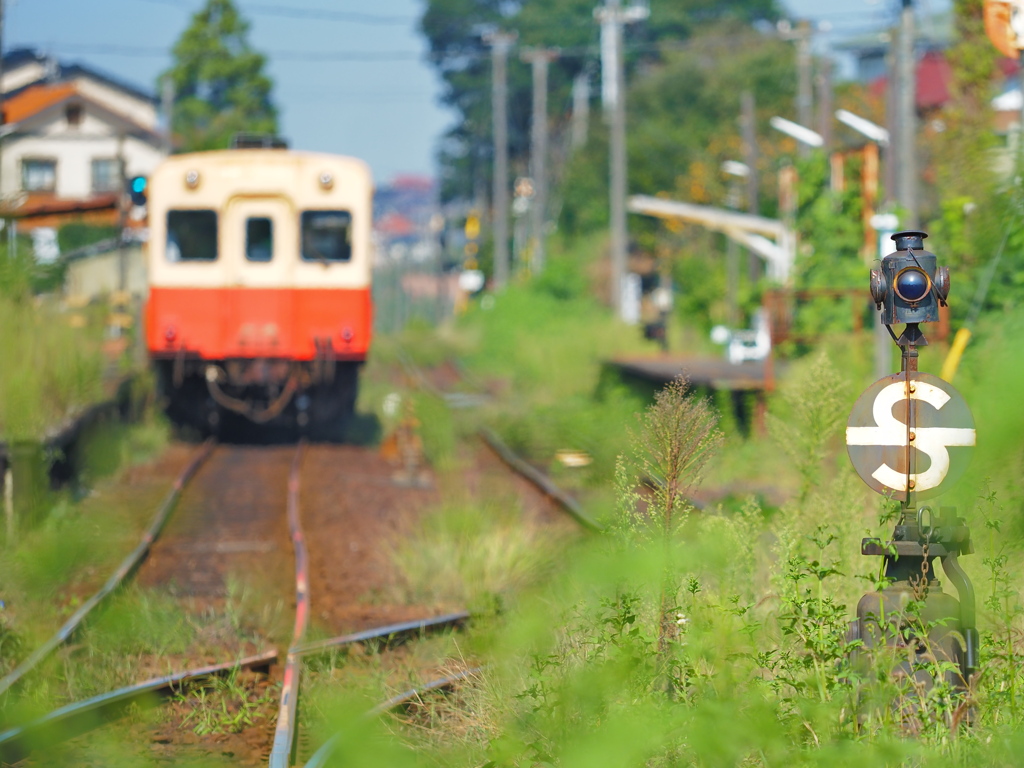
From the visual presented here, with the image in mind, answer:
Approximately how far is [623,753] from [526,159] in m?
65.7

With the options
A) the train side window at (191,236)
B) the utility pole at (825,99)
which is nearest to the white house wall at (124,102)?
the utility pole at (825,99)

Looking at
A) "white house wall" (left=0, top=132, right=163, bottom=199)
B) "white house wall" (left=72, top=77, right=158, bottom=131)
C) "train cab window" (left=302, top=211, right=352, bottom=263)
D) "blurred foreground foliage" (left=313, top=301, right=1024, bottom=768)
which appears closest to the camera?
"blurred foreground foliage" (left=313, top=301, right=1024, bottom=768)

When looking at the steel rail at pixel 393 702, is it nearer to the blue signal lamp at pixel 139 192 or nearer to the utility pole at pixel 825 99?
the blue signal lamp at pixel 139 192

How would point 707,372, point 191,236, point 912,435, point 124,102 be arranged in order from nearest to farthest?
1. point 912,435
2. point 191,236
3. point 707,372
4. point 124,102

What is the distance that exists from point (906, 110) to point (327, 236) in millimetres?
6068

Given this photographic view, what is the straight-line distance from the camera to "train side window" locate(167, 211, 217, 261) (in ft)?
50.7

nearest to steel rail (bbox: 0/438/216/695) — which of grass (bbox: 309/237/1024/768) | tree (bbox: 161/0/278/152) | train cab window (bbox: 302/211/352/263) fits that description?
grass (bbox: 309/237/1024/768)

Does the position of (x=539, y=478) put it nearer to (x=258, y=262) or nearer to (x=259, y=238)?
(x=258, y=262)

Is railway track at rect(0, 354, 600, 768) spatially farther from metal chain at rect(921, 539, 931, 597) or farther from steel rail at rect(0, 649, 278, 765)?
metal chain at rect(921, 539, 931, 597)

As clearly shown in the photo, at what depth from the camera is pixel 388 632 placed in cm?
707

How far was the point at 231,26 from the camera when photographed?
66.9 m

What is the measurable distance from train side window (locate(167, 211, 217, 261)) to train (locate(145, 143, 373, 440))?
0.03 ft

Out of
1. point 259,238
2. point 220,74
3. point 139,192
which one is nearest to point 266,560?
point 259,238

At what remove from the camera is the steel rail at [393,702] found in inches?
189
